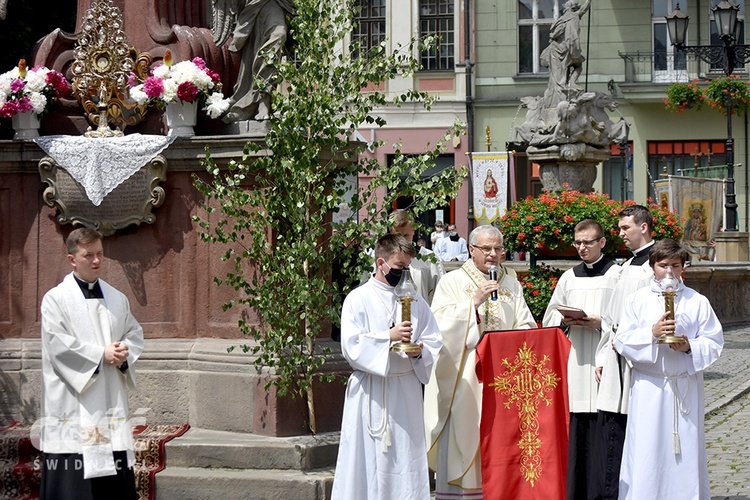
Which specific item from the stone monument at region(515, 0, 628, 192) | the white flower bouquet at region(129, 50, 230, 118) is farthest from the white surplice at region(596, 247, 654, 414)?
the stone monument at region(515, 0, 628, 192)

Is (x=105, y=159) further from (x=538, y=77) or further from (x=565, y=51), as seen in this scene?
(x=538, y=77)

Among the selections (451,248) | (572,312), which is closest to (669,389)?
(572,312)

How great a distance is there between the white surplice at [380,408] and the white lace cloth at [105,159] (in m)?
2.58

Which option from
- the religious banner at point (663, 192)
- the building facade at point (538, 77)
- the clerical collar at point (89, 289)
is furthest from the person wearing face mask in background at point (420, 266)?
the building facade at point (538, 77)

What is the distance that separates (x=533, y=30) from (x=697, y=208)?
14.4 meters

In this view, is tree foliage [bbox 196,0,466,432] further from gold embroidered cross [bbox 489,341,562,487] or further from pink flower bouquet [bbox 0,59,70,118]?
pink flower bouquet [bbox 0,59,70,118]

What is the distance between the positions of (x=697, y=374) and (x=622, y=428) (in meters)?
0.82

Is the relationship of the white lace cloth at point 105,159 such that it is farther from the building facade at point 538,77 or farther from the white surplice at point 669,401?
the building facade at point 538,77

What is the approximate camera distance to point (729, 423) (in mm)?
12086

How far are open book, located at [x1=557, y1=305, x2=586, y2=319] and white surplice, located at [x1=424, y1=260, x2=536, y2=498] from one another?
9.2 inches

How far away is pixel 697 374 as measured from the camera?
7863mm

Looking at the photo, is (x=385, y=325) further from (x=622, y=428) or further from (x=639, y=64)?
(x=639, y=64)

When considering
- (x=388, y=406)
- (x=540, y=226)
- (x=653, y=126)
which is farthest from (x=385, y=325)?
(x=653, y=126)

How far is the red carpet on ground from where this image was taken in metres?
8.83
